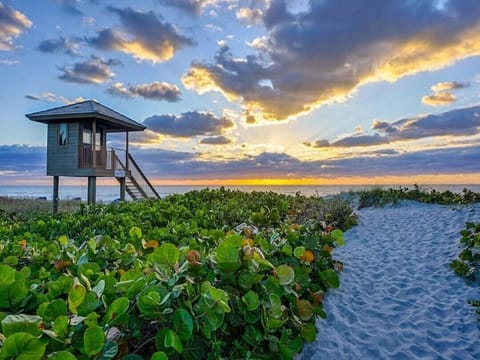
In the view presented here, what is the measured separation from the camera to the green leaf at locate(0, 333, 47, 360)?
34.0 inches

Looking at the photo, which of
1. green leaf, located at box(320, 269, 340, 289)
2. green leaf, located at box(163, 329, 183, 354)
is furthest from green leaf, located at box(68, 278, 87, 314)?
green leaf, located at box(320, 269, 340, 289)

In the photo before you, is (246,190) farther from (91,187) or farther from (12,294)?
(12,294)

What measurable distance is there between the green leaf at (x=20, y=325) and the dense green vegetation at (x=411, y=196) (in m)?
11.1

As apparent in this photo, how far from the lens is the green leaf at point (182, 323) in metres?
1.25

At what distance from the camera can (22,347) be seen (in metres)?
0.88

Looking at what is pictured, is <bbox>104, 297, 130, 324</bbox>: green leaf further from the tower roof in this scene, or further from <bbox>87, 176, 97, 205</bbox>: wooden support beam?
<bbox>87, 176, 97, 205</bbox>: wooden support beam

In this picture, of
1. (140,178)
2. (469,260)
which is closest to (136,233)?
(469,260)

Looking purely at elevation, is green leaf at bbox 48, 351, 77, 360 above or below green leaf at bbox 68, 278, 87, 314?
below

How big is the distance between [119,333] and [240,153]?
19.4 m

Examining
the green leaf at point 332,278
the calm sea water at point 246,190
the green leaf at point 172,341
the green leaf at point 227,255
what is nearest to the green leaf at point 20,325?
the green leaf at point 172,341

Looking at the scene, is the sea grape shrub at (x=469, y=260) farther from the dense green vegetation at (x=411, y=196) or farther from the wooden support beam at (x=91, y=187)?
the wooden support beam at (x=91, y=187)

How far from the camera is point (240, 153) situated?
2059 cm

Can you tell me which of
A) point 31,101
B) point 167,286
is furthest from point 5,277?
point 31,101

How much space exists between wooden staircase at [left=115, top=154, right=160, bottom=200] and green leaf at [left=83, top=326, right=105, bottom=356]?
53.6 ft
